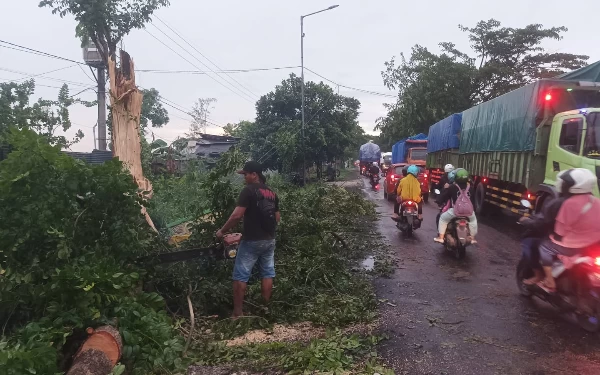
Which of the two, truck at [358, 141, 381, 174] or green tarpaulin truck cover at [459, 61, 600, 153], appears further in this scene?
truck at [358, 141, 381, 174]

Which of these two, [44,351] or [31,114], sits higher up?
[31,114]

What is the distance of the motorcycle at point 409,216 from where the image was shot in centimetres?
990

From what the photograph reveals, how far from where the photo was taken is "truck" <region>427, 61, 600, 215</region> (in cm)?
879

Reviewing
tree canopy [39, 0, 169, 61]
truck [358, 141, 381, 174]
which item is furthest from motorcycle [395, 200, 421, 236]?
truck [358, 141, 381, 174]

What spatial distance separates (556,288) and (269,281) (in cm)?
308

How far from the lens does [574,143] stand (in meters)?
8.91

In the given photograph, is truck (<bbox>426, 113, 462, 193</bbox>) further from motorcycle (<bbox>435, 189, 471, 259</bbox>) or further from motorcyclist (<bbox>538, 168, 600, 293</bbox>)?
motorcyclist (<bbox>538, 168, 600, 293</bbox>)

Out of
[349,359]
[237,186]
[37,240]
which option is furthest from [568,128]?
[37,240]

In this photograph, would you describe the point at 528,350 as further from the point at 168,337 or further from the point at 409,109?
the point at 409,109

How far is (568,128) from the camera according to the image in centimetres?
913

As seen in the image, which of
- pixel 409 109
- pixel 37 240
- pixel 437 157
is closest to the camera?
pixel 37 240

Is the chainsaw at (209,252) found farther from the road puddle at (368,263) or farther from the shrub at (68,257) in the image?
the road puddle at (368,263)

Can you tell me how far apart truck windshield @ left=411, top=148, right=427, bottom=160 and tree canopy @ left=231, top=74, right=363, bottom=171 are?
235 inches

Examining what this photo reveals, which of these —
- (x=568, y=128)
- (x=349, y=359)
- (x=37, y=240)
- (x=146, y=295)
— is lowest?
(x=349, y=359)
